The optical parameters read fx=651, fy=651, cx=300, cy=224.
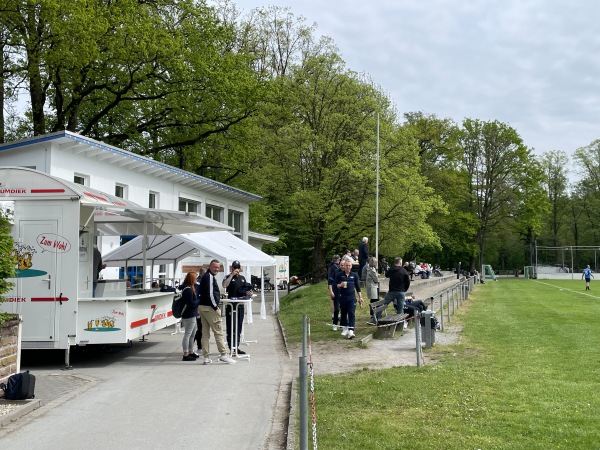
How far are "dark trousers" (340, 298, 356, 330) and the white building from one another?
8.49m

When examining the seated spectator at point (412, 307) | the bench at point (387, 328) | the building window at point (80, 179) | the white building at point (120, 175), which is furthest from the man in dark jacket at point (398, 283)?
the building window at point (80, 179)

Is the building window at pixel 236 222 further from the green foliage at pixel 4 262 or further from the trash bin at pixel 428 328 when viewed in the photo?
the green foliage at pixel 4 262

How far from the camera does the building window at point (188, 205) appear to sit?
29.4 m

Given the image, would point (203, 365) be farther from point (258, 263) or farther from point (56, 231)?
point (258, 263)

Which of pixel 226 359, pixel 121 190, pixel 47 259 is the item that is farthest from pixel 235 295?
pixel 121 190

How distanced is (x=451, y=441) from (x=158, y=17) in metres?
25.4

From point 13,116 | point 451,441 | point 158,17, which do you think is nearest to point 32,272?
point 451,441

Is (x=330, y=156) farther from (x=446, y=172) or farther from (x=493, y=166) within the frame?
(x=493, y=166)

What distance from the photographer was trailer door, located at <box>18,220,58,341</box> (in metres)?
12.1

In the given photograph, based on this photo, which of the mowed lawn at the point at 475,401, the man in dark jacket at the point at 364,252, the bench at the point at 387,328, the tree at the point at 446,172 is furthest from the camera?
the tree at the point at 446,172

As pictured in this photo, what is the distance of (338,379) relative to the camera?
1060 centimetres

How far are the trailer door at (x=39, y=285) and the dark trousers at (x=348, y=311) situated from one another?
7044mm

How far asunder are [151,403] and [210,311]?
3744 mm

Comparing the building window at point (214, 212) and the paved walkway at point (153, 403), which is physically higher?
the building window at point (214, 212)
